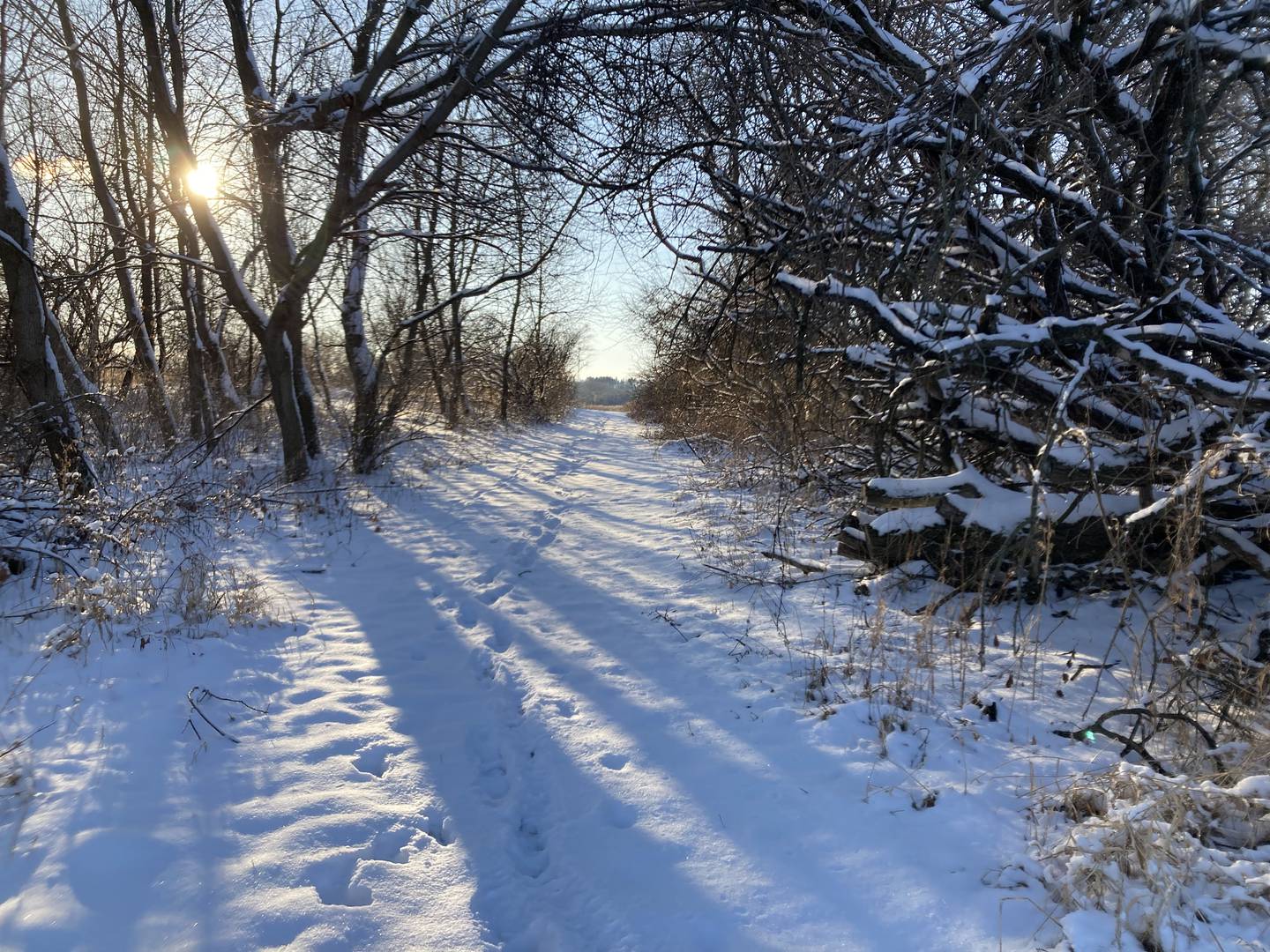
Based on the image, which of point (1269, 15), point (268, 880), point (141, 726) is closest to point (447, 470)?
point (141, 726)

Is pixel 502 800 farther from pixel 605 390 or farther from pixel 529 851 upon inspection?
pixel 605 390

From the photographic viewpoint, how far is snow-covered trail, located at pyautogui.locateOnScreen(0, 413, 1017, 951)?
6.54ft

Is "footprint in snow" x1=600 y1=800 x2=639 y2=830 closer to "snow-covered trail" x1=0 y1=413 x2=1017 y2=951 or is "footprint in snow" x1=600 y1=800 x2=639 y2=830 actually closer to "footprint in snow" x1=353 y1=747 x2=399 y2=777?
"snow-covered trail" x1=0 y1=413 x2=1017 y2=951

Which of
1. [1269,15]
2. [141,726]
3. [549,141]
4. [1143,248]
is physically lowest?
[141,726]

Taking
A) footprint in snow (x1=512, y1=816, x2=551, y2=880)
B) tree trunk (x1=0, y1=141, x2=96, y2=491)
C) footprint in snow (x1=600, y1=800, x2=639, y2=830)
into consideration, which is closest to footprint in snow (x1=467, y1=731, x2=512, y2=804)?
footprint in snow (x1=512, y1=816, x2=551, y2=880)

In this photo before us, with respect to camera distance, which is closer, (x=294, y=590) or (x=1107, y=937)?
(x=1107, y=937)

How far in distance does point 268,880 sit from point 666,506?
633 centimetres

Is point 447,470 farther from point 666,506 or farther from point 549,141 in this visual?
point 549,141

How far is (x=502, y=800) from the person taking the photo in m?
2.76

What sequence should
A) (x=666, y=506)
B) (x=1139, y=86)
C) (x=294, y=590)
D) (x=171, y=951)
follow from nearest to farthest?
1. (x=171, y=951)
2. (x=1139, y=86)
3. (x=294, y=590)
4. (x=666, y=506)

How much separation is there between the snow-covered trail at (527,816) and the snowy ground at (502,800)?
0.01 meters

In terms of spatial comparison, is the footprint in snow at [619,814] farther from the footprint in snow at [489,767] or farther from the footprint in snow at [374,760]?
the footprint in snow at [374,760]

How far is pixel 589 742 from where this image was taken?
310 centimetres

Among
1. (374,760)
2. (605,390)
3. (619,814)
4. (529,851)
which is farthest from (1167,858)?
A: (605,390)
